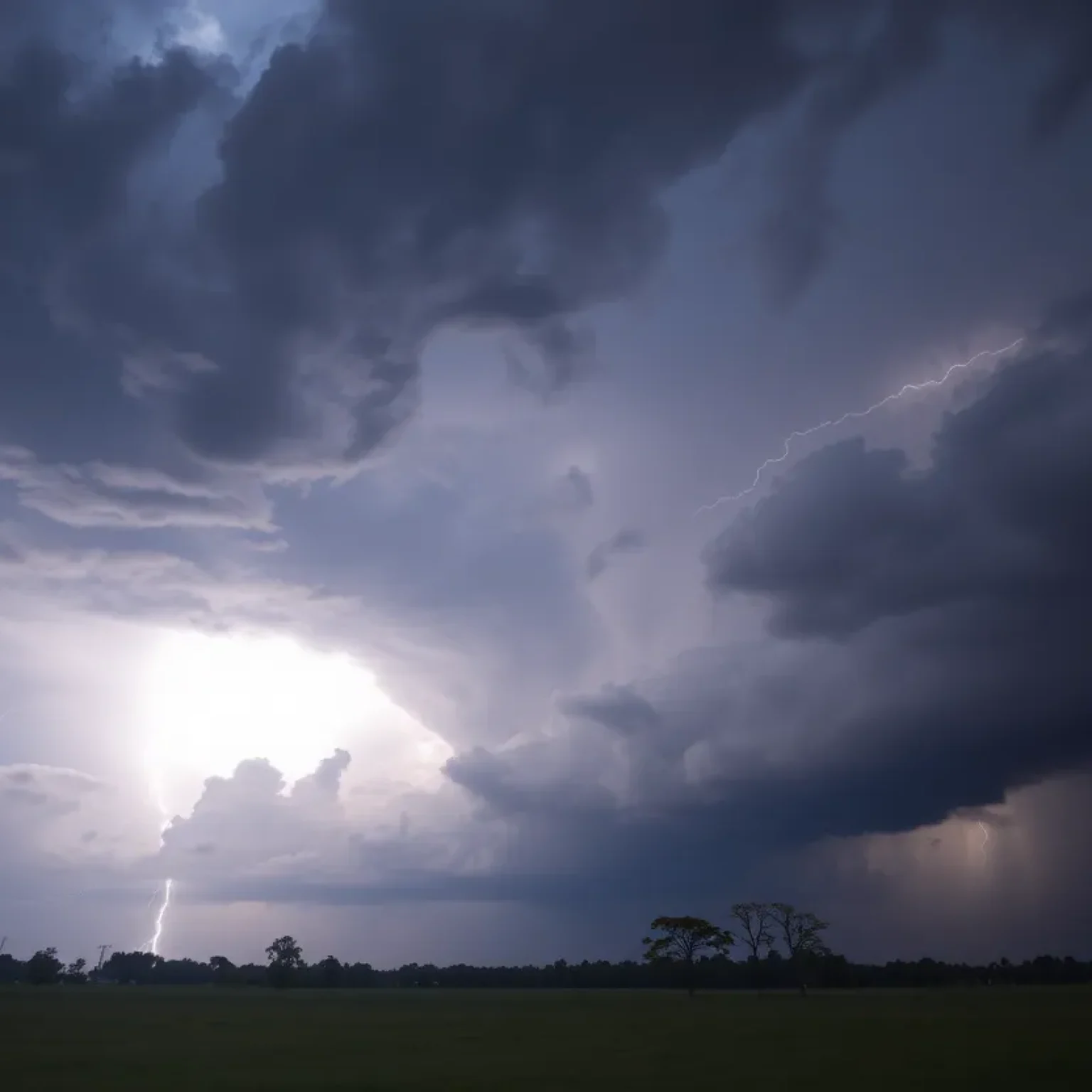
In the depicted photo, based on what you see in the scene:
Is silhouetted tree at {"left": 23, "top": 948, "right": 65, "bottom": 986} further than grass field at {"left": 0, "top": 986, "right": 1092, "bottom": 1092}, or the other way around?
silhouetted tree at {"left": 23, "top": 948, "right": 65, "bottom": 986}

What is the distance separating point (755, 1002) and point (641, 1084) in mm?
83787

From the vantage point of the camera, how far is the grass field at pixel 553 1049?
116 ft

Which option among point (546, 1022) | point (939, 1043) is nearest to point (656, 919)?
point (546, 1022)

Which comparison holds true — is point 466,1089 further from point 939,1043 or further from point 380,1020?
point 380,1020

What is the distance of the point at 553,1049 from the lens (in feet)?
156

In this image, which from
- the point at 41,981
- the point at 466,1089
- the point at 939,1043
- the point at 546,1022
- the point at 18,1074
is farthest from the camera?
the point at 41,981

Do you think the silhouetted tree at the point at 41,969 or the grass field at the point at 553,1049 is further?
the silhouetted tree at the point at 41,969

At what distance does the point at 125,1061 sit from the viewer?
1645 inches

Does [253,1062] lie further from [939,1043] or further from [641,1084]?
[939,1043]

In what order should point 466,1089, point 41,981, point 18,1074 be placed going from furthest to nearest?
point 41,981 → point 18,1074 → point 466,1089

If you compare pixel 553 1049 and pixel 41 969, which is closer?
pixel 553 1049

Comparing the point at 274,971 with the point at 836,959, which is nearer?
the point at 836,959

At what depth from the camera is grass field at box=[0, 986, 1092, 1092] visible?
35.2 meters

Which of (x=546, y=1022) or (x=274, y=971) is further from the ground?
(x=274, y=971)
